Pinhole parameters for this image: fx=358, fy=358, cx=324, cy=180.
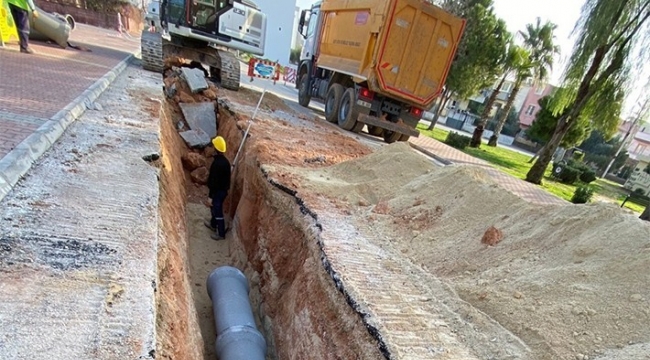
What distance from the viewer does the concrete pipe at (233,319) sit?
369cm

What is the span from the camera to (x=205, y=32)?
1056 cm

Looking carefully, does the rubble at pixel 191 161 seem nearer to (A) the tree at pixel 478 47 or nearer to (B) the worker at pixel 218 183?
(B) the worker at pixel 218 183

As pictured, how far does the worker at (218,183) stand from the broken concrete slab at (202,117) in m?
2.95

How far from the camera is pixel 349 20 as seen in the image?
11.0m

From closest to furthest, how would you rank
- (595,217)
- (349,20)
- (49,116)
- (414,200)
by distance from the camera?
(595,217) < (49,116) < (414,200) < (349,20)

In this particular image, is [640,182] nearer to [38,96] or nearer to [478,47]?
[478,47]

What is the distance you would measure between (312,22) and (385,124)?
253 inches

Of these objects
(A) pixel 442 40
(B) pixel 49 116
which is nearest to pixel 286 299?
(B) pixel 49 116

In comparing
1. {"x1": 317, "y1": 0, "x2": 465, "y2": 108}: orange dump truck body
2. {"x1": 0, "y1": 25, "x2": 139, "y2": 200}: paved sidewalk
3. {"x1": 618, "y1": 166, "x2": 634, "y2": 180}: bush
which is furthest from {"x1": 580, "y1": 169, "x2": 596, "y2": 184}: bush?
{"x1": 618, "y1": 166, "x2": 634, "y2": 180}: bush

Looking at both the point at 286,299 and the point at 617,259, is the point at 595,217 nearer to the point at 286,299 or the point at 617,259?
the point at 617,259

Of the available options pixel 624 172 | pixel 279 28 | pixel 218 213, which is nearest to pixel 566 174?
pixel 218 213

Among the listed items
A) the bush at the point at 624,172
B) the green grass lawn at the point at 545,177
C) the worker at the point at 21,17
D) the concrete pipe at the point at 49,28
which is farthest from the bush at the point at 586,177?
the bush at the point at 624,172

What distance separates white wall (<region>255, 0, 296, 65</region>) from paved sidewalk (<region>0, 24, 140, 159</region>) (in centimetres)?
3119

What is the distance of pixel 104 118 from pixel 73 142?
131cm
